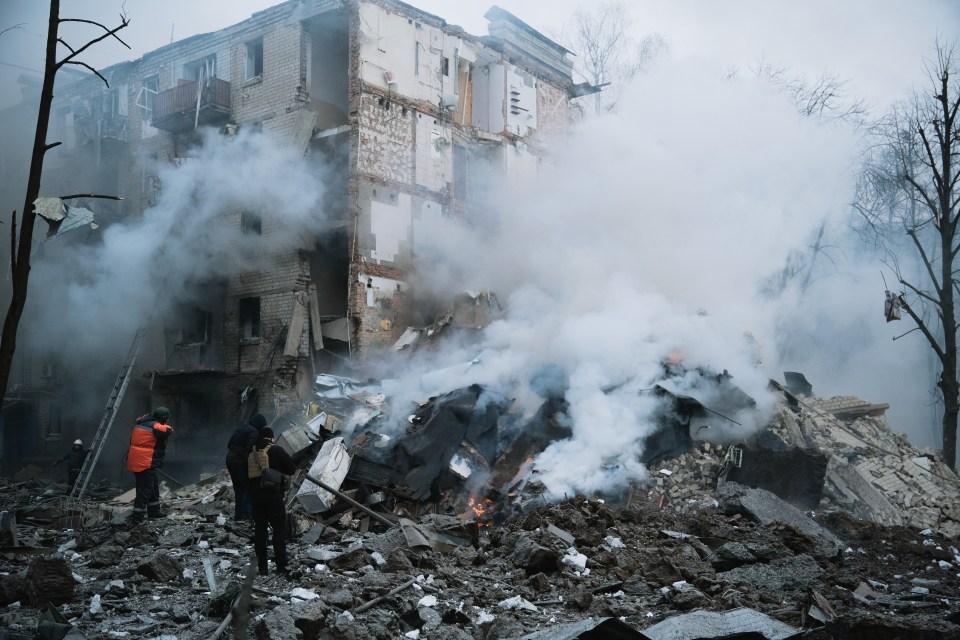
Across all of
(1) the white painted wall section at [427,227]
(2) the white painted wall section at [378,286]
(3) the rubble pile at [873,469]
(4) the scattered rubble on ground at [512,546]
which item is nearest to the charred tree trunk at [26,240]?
(4) the scattered rubble on ground at [512,546]

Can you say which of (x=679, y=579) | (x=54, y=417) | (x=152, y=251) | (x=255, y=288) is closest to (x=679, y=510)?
(x=679, y=579)

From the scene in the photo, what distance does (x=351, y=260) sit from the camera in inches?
731

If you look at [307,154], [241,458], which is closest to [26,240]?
[241,458]

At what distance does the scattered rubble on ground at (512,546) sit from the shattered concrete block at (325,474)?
0.12 ft

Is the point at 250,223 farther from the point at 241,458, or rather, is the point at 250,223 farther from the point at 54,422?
the point at 241,458

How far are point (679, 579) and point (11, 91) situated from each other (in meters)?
25.2

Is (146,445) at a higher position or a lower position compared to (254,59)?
lower

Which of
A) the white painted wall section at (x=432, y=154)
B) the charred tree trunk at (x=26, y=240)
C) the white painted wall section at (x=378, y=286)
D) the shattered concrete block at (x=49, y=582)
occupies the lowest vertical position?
the shattered concrete block at (x=49, y=582)

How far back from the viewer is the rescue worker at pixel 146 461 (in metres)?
9.83

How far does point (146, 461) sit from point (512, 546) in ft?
15.9

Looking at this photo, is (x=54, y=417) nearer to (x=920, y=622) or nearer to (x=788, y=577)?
(x=788, y=577)

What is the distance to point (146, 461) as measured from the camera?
990 cm

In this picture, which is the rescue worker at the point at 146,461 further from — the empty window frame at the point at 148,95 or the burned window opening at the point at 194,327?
the empty window frame at the point at 148,95

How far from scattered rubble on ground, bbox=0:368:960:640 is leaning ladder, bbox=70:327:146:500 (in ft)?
4.52
